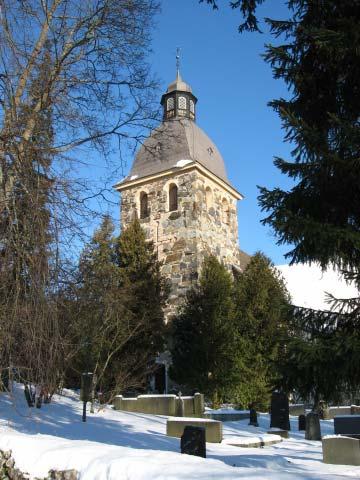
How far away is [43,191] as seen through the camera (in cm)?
621

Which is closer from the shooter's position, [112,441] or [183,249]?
[112,441]

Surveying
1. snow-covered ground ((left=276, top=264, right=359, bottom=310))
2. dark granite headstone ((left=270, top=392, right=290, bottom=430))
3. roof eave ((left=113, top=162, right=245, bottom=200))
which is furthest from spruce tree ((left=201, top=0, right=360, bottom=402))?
snow-covered ground ((left=276, top=264, right=359, bottom=310))

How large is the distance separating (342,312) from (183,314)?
53.0 ft

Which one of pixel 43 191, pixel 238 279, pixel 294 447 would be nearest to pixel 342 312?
pixel 43 191

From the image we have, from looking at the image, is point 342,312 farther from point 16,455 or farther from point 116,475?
point 16,455

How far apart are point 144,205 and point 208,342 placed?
9638mm

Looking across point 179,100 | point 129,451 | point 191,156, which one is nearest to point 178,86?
point 179,100

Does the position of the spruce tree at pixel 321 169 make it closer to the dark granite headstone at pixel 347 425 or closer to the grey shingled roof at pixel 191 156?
the dark granite headstone at pixel 347 425

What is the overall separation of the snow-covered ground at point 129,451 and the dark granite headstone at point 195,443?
265mm

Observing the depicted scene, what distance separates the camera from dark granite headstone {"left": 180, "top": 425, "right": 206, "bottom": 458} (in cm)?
829

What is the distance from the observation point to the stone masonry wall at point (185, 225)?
78.9ft

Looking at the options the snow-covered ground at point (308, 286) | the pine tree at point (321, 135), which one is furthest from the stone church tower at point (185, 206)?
the pine tree at point (321, 135)

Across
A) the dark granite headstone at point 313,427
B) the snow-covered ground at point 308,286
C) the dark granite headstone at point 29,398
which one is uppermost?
the snow-covered ground at point 308,286

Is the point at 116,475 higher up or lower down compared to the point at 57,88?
lower down
